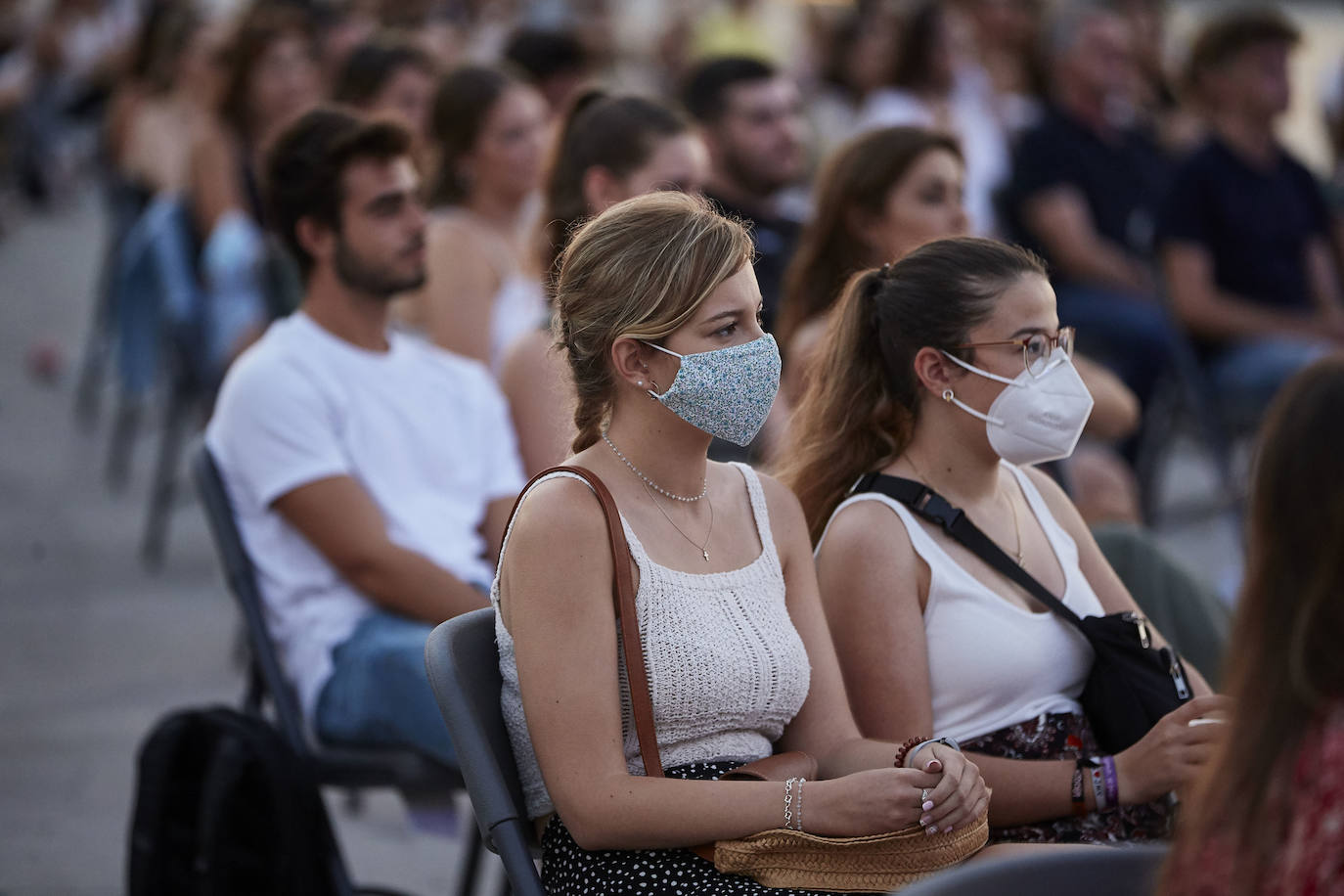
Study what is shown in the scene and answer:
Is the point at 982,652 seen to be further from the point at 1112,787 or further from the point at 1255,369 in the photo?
the point at 1255,369

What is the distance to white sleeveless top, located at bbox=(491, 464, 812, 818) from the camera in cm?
187

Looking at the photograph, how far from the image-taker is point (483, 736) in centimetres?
183

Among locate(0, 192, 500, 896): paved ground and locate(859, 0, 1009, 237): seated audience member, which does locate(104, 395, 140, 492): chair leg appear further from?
locate(859, 0, 1009, 237): seated audience member

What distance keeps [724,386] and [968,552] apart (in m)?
0.48

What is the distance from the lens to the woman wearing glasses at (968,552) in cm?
206

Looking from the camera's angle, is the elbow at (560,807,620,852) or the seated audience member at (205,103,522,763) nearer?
the elbow at (560,807,620,852)

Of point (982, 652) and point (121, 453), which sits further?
point (121, 453)

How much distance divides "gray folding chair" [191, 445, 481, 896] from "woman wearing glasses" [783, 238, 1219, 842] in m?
0.80

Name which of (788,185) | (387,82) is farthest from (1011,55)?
(387,82)

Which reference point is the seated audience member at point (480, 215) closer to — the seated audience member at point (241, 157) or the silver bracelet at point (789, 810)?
the seated audience member at point (241, 157)

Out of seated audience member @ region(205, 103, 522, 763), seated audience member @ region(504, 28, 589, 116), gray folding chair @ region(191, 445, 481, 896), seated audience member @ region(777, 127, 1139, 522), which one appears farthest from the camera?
seated audience member @ region(504, 28, 589, 116)

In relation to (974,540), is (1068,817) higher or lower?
lower

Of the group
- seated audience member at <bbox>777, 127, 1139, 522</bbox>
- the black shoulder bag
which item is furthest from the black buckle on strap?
seated audience member at <bbox>777, 127, 1139, 522</bbox>

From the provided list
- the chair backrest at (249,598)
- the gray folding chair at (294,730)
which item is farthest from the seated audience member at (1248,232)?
the chair backrest at (249,598)
